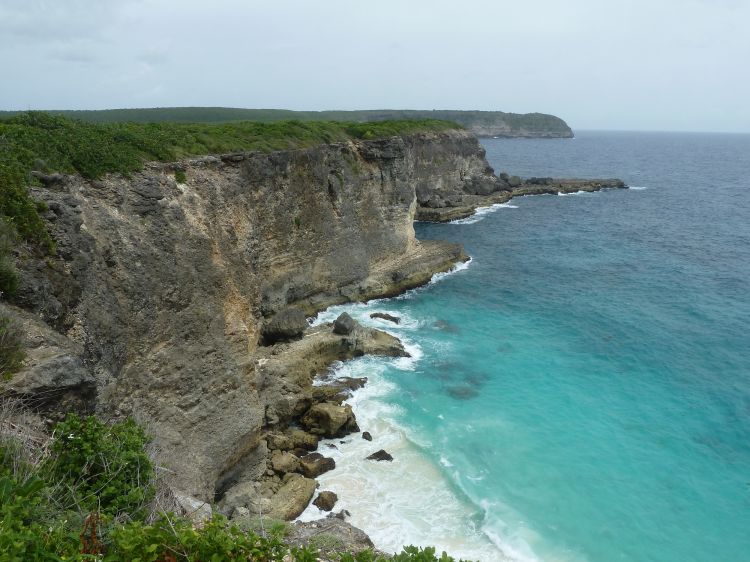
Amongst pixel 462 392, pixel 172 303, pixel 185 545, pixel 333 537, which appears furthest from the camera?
pixel 462 392

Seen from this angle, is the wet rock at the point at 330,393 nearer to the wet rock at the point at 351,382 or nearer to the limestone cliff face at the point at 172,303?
the wet rock at the point at 351,382

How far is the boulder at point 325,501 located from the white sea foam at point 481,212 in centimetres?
5503

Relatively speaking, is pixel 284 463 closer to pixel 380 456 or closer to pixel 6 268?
pixel 380 456

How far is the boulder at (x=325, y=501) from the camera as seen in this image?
21.5 metres

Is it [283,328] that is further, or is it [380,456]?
[283,328]

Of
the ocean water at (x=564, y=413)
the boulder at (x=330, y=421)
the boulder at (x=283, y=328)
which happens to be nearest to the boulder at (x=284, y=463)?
the ocean water at (x=564, y=413)

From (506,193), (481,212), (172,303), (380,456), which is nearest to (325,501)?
(380,456)

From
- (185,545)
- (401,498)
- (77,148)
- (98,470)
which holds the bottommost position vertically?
(401,498)

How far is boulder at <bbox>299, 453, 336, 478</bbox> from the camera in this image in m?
23.5

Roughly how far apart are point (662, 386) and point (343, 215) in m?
25.9

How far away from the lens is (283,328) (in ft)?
110

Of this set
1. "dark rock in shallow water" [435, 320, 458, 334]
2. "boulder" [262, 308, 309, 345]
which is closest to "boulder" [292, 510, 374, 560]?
"boulder" [262, 308, 309, 345]

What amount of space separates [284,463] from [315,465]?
138cm

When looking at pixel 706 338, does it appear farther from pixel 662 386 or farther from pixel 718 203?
pixel 718 203
